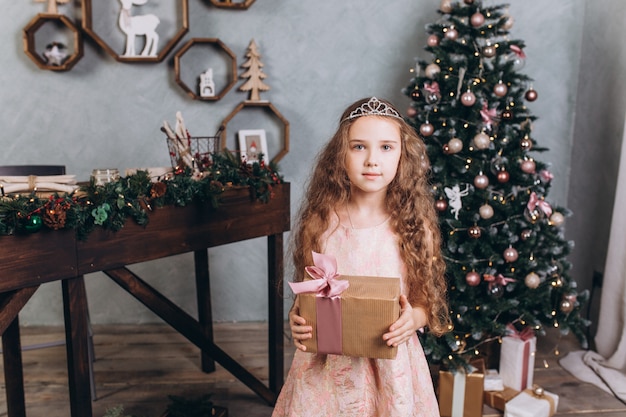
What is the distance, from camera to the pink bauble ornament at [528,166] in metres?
2.32

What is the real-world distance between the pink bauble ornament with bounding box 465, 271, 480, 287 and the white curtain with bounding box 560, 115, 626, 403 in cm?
81

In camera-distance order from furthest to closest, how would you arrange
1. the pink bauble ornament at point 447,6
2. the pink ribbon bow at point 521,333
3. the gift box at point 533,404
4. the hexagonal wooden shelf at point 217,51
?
the hexagonal wooden shelf at point 217,51, the pink bauble ornament at point 447,6, the pink ribbon bow at point 521,333, the gift box at point 533,404

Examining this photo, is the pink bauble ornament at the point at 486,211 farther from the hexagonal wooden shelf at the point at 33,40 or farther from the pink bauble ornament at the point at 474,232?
the hexagonal wooden shelf at the point at 33,40

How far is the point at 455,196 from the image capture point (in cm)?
237

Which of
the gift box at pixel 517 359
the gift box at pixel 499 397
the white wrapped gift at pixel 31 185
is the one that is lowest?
the gift box at pixel 499 397

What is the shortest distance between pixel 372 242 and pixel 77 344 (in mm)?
950

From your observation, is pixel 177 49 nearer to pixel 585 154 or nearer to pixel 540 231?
pixel 540 231

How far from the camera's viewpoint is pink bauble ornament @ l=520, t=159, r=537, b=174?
7.61ft

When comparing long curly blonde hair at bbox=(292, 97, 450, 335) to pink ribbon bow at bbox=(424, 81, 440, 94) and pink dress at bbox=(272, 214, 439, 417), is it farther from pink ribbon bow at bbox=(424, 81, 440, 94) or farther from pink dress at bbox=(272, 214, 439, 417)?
pink ribbon bow at bbox=(424, 81, 440, 94)

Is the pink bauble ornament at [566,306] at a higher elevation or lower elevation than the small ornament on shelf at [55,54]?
lower

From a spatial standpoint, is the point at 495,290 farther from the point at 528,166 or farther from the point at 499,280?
the point at 528,166

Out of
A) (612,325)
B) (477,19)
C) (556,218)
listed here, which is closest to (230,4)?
(477,19)

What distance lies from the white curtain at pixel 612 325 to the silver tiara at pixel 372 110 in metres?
1.73

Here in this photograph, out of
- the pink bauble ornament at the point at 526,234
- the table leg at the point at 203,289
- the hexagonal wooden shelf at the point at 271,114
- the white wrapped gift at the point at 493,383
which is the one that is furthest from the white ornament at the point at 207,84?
the white wrapped gift at the point at 493,383
